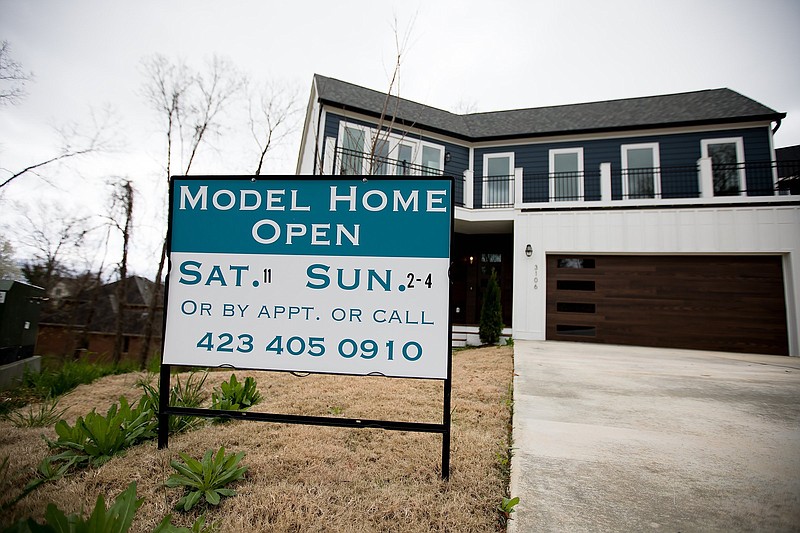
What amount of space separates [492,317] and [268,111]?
339 inches

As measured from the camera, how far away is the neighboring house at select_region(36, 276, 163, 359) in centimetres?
984

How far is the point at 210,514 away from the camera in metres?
1.83

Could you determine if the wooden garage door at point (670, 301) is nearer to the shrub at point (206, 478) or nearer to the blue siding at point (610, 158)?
the blue siding at point (610, 158)

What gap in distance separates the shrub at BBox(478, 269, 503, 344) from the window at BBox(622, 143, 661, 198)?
18.5ft

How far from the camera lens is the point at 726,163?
1057 cm

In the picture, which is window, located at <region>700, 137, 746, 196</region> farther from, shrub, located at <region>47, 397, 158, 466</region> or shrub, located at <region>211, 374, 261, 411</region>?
shrub, located at <region>47, 397, 158, 466</region>

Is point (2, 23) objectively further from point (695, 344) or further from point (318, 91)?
point (695, 344)

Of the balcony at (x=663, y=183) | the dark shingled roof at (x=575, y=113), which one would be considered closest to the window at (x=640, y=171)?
the balcony at (x=663, y=183)

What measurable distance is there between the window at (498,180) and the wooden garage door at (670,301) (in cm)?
317

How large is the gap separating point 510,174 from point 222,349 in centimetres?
1141

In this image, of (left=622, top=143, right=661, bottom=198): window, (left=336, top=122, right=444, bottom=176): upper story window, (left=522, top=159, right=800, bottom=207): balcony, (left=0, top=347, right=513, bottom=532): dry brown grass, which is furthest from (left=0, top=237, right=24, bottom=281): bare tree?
(left=622, top=143, right=661, bottom=198): window

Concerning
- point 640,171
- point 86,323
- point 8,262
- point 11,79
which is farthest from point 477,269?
point 86,323

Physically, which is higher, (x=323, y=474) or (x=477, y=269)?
(x=477, y=269)

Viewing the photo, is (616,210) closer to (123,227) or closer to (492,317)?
(492,317)
